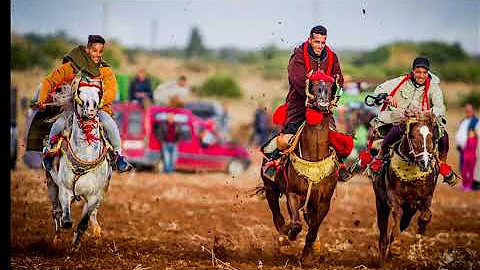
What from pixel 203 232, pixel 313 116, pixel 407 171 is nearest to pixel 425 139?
pixel 407 171

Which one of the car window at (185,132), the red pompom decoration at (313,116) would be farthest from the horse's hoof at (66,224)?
the car window at (185,132)

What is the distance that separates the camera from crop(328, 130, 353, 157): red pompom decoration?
10719 mm

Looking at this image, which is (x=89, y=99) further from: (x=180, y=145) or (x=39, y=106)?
(x=180, y=145)

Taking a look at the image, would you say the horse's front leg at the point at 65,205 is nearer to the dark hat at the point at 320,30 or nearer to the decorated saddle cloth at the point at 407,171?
the dark hat at the point at 320,30

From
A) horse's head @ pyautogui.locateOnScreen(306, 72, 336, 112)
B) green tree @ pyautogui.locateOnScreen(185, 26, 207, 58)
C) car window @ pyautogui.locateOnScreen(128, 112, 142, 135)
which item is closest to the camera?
horse's head @ pyautogui.locateOnScreen(306, 72, 336, 112)

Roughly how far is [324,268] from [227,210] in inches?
232

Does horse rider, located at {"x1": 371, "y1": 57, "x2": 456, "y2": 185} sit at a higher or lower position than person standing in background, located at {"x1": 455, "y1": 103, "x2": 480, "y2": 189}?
higher

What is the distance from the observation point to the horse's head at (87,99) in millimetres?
10602

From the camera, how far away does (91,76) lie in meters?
10.9

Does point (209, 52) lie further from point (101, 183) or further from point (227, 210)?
point (101, 183)

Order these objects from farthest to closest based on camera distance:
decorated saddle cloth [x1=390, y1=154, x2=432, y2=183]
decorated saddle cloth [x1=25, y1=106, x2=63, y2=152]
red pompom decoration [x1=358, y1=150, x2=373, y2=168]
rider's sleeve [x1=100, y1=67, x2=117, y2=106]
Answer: red pompom decoration [x1=358, y1=150, x2=373, y2=168], decorated saddle cloth [x1=25, y1=106, x2=63, y2=152], rider's sleeve [x1=100, y1=67, x2=117, y2=106], decorated saddle cloth [x1=390, y1=154, x2=432, y2=183]

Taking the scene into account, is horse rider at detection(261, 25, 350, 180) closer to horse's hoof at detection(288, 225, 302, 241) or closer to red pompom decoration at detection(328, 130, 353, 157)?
red pompom decoration at detection(328, 130, 353, 157)

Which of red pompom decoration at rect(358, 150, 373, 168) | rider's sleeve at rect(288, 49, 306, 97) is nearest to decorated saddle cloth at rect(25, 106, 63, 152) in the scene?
rider's sleeve at rect(288, 49, 306, 97)

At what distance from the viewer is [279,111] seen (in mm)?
11383
